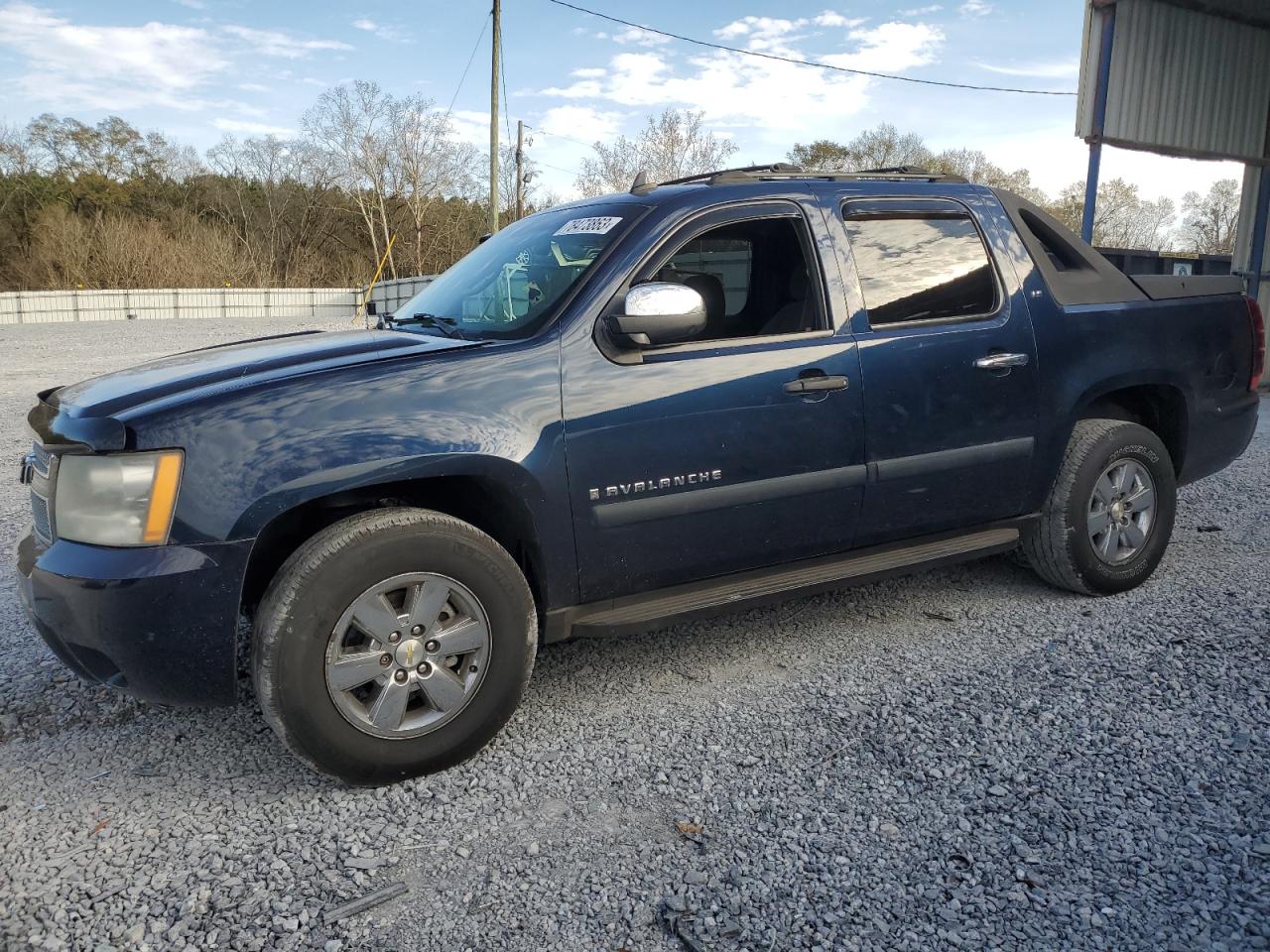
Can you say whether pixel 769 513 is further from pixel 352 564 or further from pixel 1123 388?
pixel 1123 388

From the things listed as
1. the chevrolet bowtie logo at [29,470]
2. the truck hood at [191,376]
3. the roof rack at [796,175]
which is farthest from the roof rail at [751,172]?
the chevrolet bowtie logo at [29,470]

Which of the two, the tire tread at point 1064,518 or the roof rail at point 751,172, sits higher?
the roof rail at point 751,172

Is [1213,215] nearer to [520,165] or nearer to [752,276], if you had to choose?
[520,165]

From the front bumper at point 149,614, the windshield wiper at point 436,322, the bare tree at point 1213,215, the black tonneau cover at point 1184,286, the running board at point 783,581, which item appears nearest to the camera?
the front bumper at point 149,614

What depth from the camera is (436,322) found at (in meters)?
3.60

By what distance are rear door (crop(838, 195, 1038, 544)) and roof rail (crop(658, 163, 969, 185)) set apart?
0.14 metres

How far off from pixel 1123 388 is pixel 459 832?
11.5 ft

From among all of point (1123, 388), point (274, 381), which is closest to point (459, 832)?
point (274, 381)

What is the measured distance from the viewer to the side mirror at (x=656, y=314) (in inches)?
119

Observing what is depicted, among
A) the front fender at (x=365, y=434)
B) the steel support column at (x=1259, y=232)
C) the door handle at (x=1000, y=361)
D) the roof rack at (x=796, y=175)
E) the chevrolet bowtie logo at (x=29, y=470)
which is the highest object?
the steel support column at (x=1259, y=232)

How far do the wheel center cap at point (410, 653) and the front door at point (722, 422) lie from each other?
1.88ft

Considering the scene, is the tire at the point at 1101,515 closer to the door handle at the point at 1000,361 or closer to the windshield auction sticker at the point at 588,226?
the door handle at the point at 1000,361

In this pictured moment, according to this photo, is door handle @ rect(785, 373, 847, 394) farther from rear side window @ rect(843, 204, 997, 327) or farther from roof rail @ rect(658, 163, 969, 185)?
roof rail @ rect(658, 163, 969, 185)

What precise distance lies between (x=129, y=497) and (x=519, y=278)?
1575 mm
